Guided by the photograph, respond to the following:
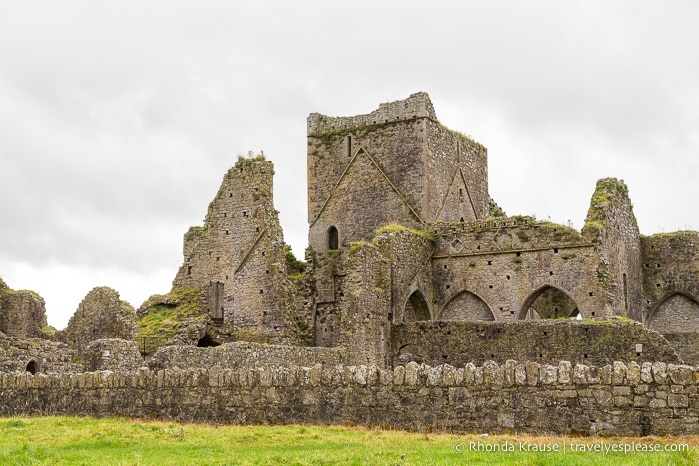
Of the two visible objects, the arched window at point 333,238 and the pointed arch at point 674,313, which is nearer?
the pointed arch at point 674,313

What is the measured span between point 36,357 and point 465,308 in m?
18.6

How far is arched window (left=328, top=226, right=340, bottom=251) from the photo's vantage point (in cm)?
4628

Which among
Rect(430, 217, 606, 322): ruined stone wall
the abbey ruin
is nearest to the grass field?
the abbey ruin

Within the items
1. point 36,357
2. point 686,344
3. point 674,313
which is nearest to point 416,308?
point 686,344

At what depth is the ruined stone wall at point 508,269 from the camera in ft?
131

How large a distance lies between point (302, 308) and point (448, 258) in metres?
Result: 6.63

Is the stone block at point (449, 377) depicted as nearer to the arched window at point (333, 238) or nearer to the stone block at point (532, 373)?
the stone block at point (532, 373)

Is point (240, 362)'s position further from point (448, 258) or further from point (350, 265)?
point (448, 258)

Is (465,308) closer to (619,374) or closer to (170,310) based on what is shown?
(170,310)

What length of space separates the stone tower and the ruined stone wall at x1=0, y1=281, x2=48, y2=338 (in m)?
13.3

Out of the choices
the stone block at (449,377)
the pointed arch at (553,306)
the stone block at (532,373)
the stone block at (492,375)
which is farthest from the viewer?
the pointed arch at (553,306)

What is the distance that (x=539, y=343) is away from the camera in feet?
107

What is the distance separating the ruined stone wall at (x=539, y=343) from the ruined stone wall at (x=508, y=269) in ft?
21.3

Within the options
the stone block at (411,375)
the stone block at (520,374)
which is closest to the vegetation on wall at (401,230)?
the stone block at (411,375)
